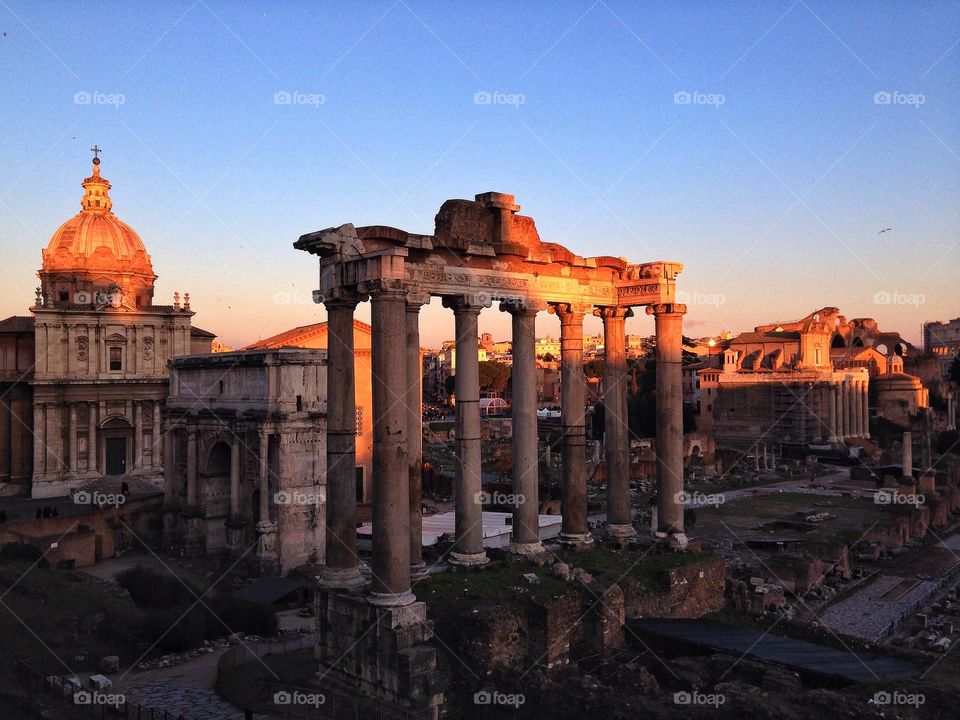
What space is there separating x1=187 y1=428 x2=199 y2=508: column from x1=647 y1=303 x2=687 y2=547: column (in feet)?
70.1

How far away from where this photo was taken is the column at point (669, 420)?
1708 cm

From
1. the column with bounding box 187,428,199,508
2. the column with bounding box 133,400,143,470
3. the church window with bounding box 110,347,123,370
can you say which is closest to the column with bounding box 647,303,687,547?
the column with bounding box 187,428,199,508

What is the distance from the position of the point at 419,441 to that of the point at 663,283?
20.0ft

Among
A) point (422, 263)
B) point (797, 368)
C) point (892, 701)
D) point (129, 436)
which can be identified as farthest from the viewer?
point (797, 368)

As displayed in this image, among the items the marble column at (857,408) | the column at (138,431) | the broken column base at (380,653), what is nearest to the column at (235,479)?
the column at (138,431)

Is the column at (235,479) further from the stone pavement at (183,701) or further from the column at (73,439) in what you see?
the stone pavement at (183,701)

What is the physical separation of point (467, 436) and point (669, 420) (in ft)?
15.3

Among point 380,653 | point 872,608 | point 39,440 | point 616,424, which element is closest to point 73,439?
point 39,440

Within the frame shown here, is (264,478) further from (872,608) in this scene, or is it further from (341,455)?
(872,608)

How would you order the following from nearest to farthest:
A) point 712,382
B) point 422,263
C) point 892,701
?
point 892,701, point 422,263, point 712,382

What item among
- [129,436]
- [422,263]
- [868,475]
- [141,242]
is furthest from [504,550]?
[868,475]

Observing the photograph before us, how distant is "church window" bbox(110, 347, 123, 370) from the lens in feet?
137

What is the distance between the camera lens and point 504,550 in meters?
16.1

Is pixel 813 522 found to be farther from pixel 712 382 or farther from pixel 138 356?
pixel 712 382
